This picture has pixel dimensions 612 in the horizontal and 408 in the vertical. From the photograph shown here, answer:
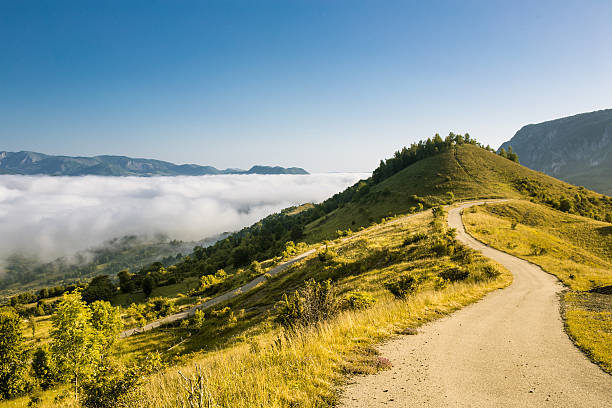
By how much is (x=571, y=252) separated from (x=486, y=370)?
137ft

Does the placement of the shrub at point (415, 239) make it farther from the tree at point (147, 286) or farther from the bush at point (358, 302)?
the tree at point (147, 286)

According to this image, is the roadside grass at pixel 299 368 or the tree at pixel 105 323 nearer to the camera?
the roadside grass at pixel 299 368

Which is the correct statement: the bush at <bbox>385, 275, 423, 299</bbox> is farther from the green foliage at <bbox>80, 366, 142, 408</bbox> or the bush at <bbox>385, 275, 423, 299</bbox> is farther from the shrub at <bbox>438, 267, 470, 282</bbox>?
the green foliage at <bbox>80, 366, 142, 408</bbox>

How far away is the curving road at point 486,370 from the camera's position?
6.08m

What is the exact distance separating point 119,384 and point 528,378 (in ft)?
34.8

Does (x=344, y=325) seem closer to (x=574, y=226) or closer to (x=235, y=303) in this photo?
(x=235, y=303)

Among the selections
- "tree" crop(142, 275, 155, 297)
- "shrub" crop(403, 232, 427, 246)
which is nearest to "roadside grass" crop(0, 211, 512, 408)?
"shrub" crop(403, 232, 427, 246)

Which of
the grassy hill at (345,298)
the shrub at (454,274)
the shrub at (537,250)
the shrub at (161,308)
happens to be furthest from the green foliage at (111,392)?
the shrub at (161,308)

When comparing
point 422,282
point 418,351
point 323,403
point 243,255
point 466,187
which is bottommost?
point 243,255

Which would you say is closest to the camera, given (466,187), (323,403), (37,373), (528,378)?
(323,403)

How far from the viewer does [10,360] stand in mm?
24500

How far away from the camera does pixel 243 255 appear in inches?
4803

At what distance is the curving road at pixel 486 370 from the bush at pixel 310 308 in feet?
9.21

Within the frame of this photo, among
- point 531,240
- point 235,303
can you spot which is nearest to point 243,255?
point 235,303
